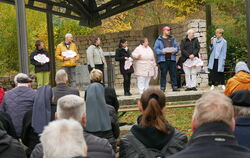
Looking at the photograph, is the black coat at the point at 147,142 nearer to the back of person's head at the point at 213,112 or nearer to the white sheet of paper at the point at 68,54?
the back of person's head at the point at 213,112

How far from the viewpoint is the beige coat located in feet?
44.0

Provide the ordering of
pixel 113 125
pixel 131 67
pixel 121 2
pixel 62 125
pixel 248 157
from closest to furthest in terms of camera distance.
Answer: pixel 248 157 < pixel 62 125 < pixel 113 125 < pixel 131 67 < pixel 121 2

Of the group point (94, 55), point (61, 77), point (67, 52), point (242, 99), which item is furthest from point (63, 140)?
point (94, 55)

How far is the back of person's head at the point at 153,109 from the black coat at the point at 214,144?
146cm

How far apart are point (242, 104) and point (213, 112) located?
145 cm

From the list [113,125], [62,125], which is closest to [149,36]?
[113,125]

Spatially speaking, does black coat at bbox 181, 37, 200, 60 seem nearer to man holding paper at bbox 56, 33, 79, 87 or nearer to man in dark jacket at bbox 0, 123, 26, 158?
man holding paper at bbox 56, 33, 79, 87

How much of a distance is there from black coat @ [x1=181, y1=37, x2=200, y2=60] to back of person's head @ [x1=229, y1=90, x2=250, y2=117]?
9.26 m

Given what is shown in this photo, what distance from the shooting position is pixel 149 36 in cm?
1988

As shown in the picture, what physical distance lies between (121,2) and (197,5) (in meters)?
7.08

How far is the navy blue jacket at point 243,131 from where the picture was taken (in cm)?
412

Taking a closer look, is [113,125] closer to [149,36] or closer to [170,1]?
[149,36]

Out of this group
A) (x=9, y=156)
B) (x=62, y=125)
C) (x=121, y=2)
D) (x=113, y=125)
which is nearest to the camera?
(x=62, y=125)

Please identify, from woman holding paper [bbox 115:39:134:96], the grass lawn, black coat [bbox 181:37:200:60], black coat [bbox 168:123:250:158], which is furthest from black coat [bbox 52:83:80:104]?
black coat [bbox 181:37:200:60]
